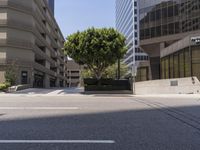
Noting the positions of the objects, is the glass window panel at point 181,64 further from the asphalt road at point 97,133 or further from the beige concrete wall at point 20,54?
the asphalt road at point 97,133

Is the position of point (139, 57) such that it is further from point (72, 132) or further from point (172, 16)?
point (72, 132)

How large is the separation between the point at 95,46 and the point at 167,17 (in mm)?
17217

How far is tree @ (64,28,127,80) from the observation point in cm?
4003

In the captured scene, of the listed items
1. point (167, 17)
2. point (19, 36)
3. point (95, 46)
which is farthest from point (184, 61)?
point (19, 36)

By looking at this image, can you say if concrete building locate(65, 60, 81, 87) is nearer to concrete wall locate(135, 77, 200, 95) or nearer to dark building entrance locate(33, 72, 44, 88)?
dark building entrance locate(33, 72, 44, 88)

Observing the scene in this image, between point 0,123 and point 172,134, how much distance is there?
4.76 metres

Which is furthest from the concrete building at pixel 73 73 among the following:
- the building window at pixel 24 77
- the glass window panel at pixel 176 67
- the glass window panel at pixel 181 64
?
the glass window panel at pixel 181 64

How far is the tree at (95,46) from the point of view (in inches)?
1576

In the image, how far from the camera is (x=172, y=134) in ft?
27.7

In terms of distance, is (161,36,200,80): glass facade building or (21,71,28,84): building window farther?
(21,71,28,84): building window

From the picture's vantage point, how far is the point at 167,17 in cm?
5284

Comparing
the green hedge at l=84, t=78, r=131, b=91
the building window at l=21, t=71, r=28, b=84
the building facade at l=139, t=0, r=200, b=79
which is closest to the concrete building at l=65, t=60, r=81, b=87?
the building window at l=21, t=71, r=28, b=84

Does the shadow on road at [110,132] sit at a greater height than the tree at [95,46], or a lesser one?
lesser

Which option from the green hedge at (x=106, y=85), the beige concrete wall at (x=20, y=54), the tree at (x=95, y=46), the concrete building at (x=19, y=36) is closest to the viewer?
the tree at (x=95, y=46)
